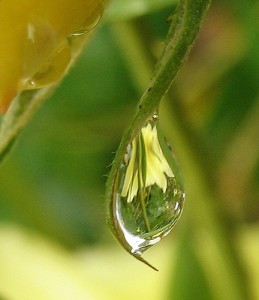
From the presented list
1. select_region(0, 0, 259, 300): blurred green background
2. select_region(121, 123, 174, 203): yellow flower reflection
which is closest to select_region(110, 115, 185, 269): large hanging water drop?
select_region(121, 123, 174, 203): yellow flower reflection

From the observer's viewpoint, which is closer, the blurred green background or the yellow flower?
the yellow flower

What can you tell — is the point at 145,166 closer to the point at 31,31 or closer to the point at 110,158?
the point at 31,31

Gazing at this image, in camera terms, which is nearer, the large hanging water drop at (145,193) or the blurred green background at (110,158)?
the large hanging water drop at (145,193)

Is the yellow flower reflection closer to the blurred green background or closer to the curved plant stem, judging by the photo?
the curved plant stem

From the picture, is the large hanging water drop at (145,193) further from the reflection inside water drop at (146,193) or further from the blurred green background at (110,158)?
the blurred green background at (110,158)

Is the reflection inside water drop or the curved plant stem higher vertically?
the curved plant stem

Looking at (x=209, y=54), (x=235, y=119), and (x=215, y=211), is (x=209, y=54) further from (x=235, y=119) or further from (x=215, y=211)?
(x=215, y=211)

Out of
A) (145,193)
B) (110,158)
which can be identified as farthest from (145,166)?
(110,158)

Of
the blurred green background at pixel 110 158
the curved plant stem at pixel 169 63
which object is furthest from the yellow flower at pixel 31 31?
the blurred green background at pixel 110 158
